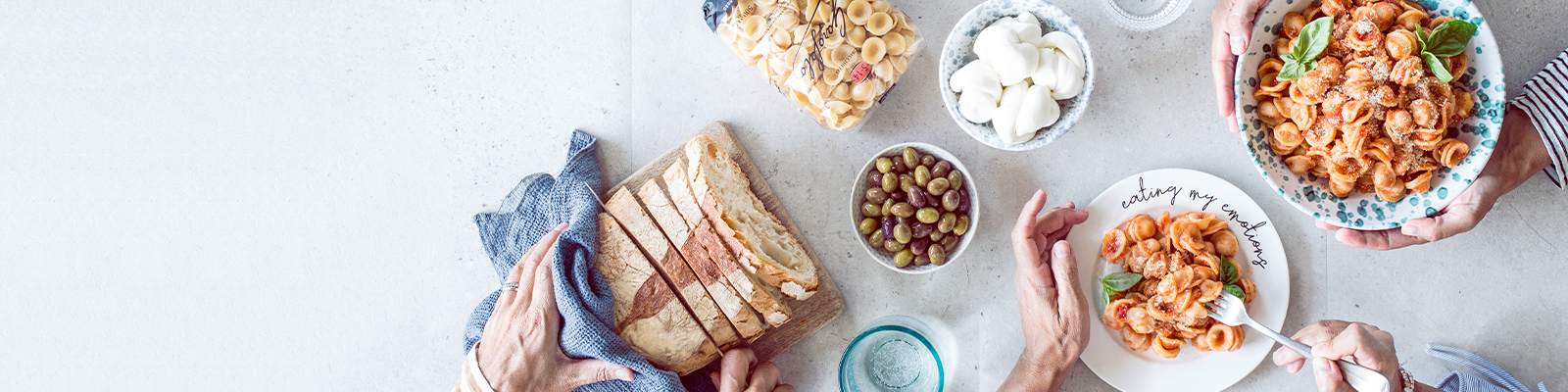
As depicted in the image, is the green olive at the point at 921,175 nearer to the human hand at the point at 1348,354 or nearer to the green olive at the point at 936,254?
the green olive at the point at 936,254

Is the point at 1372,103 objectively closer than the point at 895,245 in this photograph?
Yes

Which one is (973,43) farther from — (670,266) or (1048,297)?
(670,266)

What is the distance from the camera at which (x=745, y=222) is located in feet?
Answer: 6.60

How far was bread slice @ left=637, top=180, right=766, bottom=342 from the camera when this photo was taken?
196 centimetres

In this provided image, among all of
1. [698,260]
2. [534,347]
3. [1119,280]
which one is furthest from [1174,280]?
[534,347]

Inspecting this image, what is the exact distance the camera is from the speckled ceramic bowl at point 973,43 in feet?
6.25

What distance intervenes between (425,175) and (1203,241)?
2323 millimetres

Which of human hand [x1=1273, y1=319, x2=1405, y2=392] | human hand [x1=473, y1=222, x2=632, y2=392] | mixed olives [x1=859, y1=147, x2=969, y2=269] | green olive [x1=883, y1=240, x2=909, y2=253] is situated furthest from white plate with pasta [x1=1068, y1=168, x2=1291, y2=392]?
human hand [x1=473, y1=222, x2=632, y2=392]

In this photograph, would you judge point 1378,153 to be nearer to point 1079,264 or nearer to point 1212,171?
point 1212,171

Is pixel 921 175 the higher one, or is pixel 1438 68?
pixel 921 175

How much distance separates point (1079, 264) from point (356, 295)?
227 centimetres

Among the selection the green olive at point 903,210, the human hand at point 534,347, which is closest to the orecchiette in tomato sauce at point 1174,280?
the green olive at point 903,210

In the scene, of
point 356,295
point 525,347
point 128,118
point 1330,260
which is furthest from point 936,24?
point 128,118

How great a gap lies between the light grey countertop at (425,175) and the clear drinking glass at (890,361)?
5.3 inches
